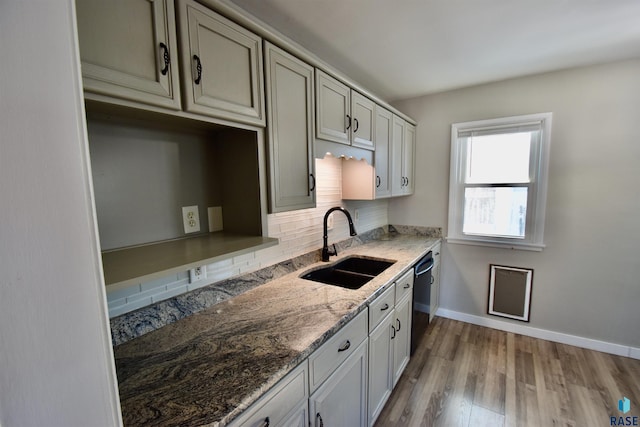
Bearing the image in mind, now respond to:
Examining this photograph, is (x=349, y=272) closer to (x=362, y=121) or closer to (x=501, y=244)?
(x=362, y=121)

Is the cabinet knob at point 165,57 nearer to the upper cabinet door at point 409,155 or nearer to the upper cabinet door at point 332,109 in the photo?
the upper cabinet door at point 332,109

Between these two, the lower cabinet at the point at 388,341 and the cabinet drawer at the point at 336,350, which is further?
the lower cabinet at the point at 388,341

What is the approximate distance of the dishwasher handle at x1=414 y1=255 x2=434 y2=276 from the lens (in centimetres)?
222

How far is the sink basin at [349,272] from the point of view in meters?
1.92

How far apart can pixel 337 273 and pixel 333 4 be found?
1.69 meters

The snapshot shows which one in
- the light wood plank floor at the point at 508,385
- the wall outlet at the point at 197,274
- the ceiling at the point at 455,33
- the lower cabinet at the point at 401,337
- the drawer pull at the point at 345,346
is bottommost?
the light wood plank floor at the point at 508,385

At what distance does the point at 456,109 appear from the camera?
2854mm

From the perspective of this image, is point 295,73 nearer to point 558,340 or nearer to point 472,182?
point 472,182

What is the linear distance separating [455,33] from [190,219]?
76.2 inches

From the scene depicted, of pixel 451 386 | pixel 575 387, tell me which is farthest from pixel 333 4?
pixel 575 387

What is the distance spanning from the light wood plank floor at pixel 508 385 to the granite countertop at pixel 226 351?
1.04 metres

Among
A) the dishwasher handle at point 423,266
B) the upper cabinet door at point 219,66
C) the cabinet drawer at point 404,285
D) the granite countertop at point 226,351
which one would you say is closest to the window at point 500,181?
the dishwasher handle at point 423,266

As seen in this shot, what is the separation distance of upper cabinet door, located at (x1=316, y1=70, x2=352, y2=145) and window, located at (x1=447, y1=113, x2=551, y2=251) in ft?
5.27

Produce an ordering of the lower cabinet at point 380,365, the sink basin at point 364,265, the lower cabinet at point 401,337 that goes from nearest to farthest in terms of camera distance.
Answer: the lower cabinet at point 380,365, the lower cabinet at point 401,337, the sink basin at point 364,265
